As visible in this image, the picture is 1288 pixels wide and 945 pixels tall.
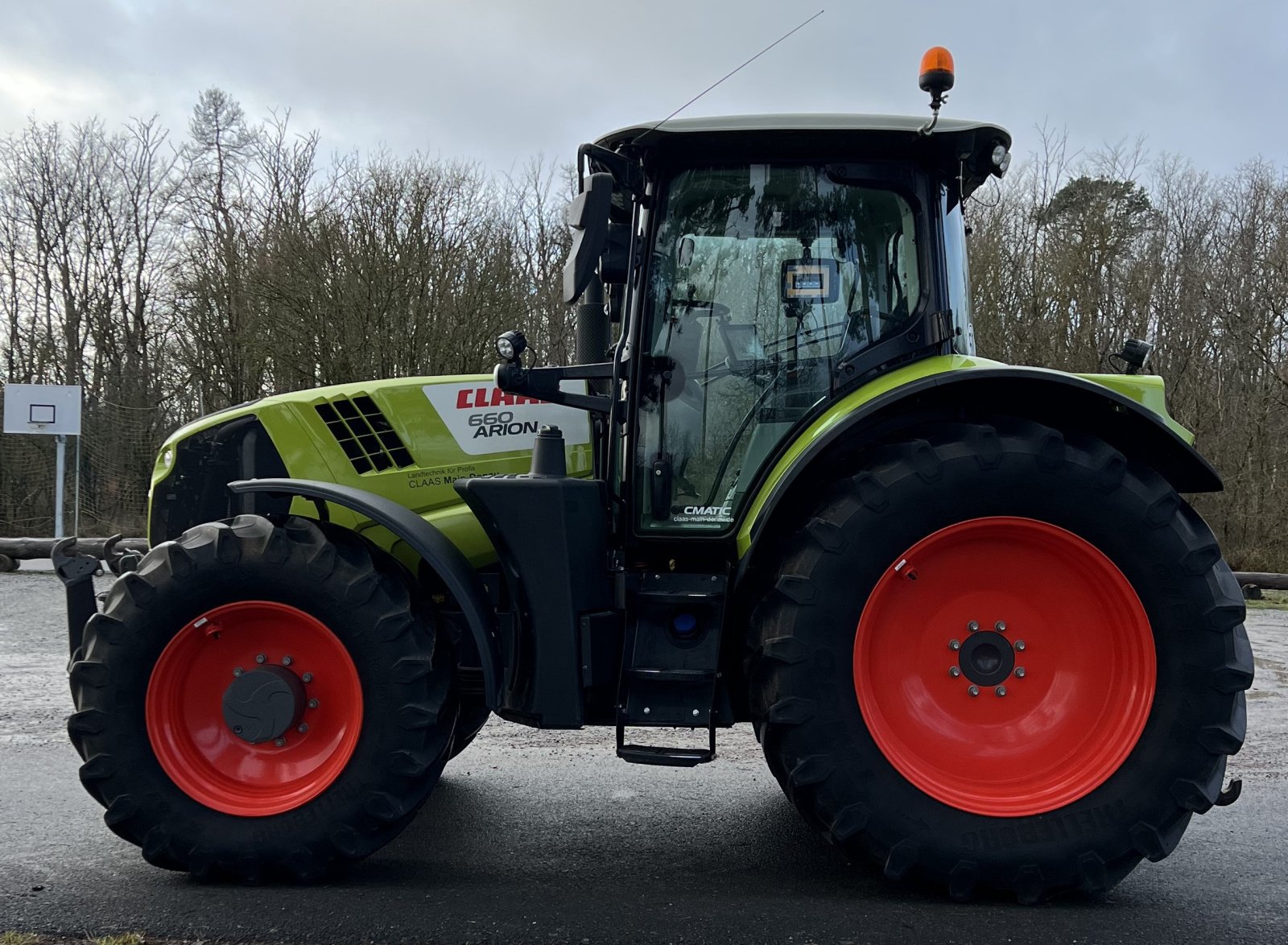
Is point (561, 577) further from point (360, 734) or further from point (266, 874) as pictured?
point (266, 874)

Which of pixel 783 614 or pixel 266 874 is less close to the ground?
pixel 783 614

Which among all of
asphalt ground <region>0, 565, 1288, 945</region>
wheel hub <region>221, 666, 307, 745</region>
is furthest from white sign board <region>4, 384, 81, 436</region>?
wheel hub <region>221, 666, 307, 745</region>

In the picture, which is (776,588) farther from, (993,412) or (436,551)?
(436,551)

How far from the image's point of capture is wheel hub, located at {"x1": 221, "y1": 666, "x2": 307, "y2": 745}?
303 centimetres

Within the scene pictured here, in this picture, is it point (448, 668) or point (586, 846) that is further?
point (586, 846)

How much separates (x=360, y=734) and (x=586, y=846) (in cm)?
93

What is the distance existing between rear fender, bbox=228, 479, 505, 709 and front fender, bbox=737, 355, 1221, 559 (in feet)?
2.66

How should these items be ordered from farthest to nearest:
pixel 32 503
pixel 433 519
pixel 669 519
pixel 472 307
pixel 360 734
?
pixel 32 503 → pixel 472 307 → pixel 433 519 → pixel 669 519 → pixel 360 734

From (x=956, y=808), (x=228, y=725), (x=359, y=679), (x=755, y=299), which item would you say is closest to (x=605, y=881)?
(x=359, y=679)

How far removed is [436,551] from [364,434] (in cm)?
82

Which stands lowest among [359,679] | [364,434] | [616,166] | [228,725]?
[228,725]

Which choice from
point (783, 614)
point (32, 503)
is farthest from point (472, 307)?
point (783, 614)

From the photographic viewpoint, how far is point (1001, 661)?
9.78 feet

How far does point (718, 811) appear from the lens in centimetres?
384
